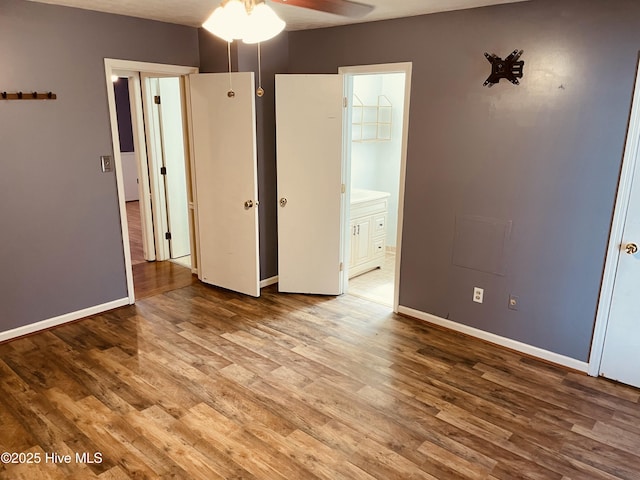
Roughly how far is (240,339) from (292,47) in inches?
105

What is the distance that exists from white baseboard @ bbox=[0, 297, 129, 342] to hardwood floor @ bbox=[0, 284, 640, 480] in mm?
76

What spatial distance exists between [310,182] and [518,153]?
175cm

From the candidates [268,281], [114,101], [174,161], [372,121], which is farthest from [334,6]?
[174,161]

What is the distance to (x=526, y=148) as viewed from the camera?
3.12m

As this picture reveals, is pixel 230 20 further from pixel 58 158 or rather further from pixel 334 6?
pixel 58 158

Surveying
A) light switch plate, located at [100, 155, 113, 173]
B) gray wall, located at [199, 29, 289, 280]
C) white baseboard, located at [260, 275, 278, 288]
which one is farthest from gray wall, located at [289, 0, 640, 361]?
light switch plate, located at [100, 155, 113, 173]

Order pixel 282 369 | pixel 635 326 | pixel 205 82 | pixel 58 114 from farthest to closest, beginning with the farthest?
pixel 205 82
pixel 58 114
pixel 282 369
pixel 635 326

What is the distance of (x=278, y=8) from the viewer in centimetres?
318

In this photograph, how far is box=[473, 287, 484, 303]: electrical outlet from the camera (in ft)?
11.6

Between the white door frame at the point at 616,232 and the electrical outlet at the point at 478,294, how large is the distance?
769mm

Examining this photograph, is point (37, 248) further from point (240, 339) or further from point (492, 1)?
point (492, 1)

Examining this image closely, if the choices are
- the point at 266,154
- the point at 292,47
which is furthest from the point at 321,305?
the point at 292,47

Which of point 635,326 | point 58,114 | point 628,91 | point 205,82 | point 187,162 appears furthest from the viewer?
point 187,162

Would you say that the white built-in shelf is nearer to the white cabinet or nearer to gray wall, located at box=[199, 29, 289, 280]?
the white cabinet
